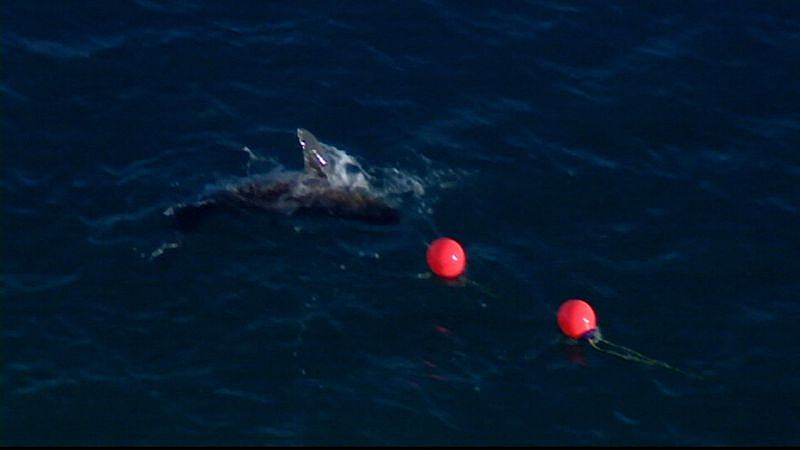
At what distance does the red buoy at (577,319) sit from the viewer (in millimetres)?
22281

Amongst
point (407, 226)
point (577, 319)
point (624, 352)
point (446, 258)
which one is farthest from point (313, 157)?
point (624, 352)

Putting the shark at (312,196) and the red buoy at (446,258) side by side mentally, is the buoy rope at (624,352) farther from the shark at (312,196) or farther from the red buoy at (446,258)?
the shark at (312,196)

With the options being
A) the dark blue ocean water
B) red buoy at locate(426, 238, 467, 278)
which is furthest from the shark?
red buoy at locate(426, 238, 467, 278)

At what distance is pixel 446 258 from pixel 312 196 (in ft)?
10.1

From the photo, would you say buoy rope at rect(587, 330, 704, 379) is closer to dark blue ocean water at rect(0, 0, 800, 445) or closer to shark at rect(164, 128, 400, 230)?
dark blue ocean water at rect(0, 0, 800, 445)

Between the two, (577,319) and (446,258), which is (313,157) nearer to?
(446,258)

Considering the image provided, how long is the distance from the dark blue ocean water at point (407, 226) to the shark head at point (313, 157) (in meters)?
0.83

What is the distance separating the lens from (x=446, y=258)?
75.9 ft

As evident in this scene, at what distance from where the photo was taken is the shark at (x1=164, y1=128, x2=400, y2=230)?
24641mm

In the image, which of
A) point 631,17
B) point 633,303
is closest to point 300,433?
point 633,303

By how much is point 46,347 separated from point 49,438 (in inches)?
71.2

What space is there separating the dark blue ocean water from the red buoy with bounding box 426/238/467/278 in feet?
1.05

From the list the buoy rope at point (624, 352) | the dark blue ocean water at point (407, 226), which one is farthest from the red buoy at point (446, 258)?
the buoy rope at point (624, 352)

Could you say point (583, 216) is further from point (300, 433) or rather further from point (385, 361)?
point (300, 433)
